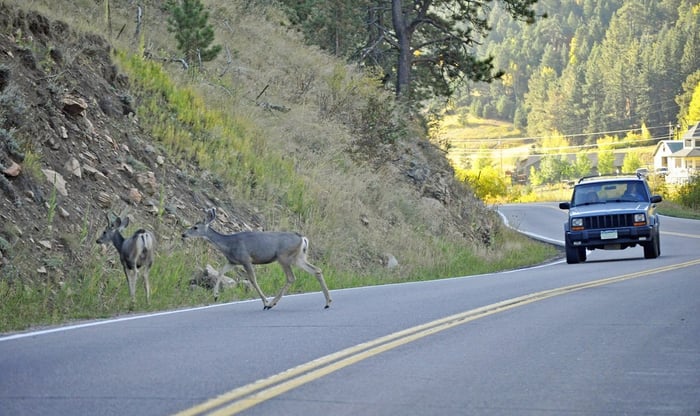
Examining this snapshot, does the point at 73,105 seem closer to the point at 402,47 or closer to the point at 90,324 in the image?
the point at 90,324

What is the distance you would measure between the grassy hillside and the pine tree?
1.85 ft

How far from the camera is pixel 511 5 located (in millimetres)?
35281

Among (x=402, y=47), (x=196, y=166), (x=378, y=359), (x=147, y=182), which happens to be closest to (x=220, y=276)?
(x=147, y=182)

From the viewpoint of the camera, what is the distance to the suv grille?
80.7 ft

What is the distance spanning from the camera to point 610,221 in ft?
80.9

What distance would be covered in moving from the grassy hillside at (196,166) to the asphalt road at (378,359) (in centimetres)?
263

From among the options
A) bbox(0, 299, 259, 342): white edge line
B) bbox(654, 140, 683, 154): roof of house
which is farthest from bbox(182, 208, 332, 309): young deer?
bbox(654, 140, 683, 154): roof of house

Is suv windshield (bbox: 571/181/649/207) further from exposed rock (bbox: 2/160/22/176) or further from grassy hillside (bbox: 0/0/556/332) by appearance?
exposed rock (bbox: 2/160/22/176)

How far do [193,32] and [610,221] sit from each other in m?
11.3

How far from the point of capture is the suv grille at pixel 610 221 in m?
24.6

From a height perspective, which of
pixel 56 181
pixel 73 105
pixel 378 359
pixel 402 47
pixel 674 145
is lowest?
pixel 378 359

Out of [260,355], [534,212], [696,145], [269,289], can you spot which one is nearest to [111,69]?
[269,289]

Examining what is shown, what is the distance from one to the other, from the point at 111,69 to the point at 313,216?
5.33 meters

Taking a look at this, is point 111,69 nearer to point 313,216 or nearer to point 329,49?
point 313,216
